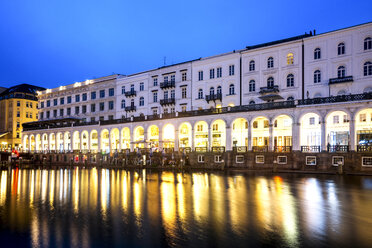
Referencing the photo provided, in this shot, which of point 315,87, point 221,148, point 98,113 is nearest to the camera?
point 315,87

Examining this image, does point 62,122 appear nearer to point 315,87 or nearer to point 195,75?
point 195,75

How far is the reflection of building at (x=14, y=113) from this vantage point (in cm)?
9375

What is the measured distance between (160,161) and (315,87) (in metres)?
25.9

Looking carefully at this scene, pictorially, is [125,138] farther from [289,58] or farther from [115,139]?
[289,58]

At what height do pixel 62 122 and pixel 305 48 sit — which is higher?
pixel 305 48

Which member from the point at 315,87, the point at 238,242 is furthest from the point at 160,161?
the point at 238,242

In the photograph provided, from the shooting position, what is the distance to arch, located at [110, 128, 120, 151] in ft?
210

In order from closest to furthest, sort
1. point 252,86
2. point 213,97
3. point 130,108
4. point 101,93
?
point 252,86
point 213,97
point 130,108
point 101,93

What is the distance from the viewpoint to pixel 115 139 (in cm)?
6538

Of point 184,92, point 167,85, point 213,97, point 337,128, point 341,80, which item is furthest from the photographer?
point 167,85

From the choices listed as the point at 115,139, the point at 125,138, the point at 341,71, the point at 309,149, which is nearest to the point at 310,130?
the point at 309,149

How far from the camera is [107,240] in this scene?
35.7 feet

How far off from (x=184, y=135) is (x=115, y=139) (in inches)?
719

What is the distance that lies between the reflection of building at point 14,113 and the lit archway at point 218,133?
7115 cm
